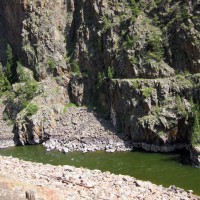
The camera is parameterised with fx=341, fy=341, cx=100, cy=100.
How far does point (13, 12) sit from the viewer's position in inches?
3004

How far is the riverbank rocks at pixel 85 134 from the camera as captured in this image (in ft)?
175

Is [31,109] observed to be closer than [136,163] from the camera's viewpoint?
No

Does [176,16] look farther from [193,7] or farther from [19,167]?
[19,167]

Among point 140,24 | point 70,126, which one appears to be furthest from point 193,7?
point 70,126

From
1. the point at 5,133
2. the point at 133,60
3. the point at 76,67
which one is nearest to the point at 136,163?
the point at 133,60

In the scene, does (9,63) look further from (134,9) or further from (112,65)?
(134,9)

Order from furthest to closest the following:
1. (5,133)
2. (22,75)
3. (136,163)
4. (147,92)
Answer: (22,75) → (5,133) → (147,92) → (136,163)

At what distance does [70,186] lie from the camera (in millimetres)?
29344

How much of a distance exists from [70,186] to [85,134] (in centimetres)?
2734

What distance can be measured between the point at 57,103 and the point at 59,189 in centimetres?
3682

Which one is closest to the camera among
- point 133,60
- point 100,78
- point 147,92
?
point 147,92

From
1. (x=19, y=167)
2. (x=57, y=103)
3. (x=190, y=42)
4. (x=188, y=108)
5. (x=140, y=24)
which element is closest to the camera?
(x=19, y=167)

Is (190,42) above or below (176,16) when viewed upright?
below

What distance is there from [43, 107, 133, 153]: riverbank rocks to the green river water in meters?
1.83
